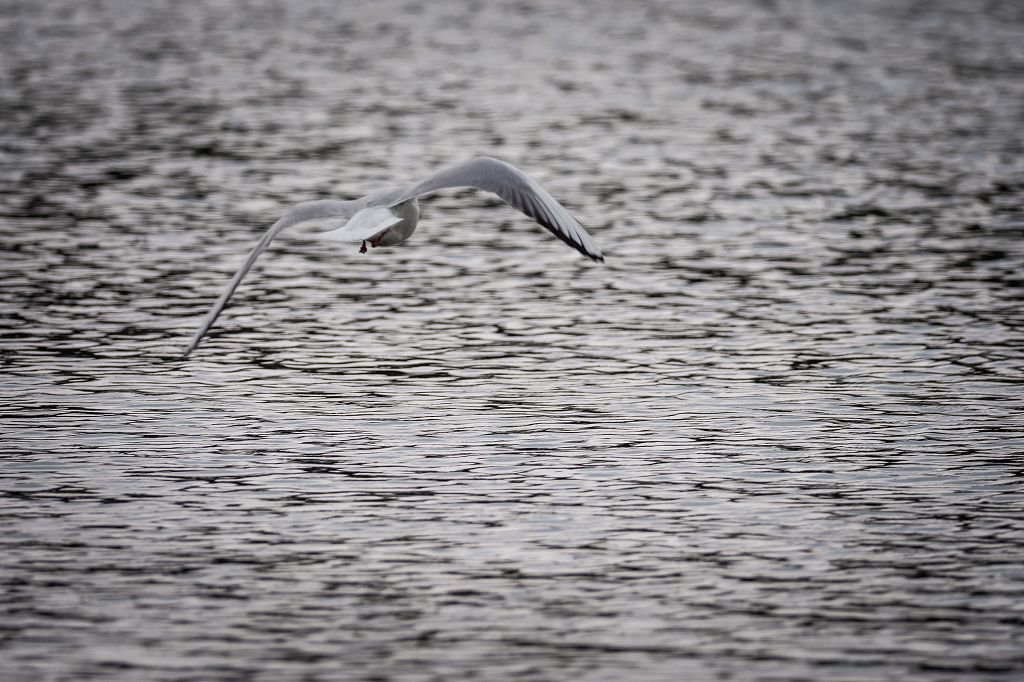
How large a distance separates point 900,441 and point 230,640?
6.57 m

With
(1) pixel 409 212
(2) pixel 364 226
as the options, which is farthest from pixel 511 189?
(2) pixel 364 226

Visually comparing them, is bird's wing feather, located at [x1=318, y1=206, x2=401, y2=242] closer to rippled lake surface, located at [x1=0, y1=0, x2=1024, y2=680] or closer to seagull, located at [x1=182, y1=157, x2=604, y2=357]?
seagull, located at [x1=182, y1=157, x2=604, y2=357]

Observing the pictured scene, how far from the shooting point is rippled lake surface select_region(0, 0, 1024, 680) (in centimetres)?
1155

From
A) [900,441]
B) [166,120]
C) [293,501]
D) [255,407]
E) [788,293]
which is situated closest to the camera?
[293,501]

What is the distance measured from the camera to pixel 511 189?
13602mm

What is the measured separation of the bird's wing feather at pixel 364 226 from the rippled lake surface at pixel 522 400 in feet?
6.66

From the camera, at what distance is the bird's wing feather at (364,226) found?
43.0 ft

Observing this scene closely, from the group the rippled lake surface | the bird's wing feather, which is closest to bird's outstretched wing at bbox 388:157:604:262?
the bird's wing feather

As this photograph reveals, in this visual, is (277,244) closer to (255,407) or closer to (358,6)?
(255,407)

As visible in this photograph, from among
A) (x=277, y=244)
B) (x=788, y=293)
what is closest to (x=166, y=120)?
(x=277, y=244)

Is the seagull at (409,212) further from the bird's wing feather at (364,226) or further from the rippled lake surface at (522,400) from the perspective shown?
the rippled lake surface at (522,400)

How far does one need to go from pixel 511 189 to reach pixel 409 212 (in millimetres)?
964

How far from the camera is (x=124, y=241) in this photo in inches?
947

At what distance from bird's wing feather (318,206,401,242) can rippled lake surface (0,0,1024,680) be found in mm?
2031
